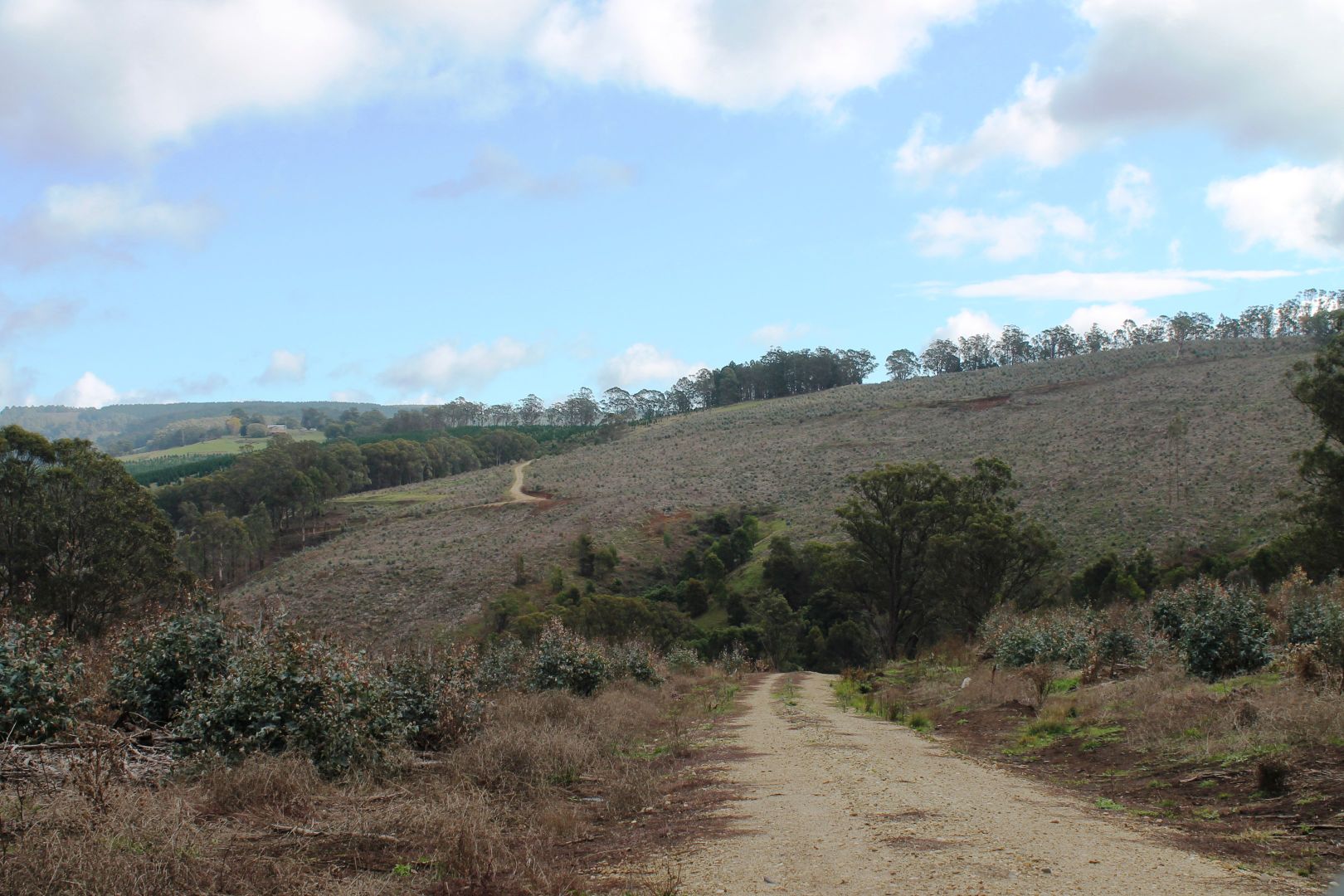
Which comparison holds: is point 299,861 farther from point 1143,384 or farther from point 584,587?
point 1143,384

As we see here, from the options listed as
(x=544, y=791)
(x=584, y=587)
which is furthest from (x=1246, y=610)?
(x=584, y=587)

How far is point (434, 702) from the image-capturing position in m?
10.4

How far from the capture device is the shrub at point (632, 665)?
65.4 ft

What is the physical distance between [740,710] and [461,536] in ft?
165

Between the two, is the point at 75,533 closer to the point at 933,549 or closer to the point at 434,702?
the point at 434,702

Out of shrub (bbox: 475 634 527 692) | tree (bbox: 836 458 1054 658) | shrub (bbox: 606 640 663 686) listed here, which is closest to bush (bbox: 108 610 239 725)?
shrub (bbox: 475 634 527 692)

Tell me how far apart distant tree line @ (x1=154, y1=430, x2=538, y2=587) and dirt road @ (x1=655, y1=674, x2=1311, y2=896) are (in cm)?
5659

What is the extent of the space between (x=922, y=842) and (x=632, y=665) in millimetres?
14706

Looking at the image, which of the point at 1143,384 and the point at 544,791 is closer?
the point at 544,791

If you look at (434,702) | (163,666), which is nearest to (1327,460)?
(434,702)

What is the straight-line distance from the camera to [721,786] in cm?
951

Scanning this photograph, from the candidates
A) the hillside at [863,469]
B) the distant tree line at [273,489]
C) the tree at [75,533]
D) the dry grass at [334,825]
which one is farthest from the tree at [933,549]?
the distant tree line at [273,489]

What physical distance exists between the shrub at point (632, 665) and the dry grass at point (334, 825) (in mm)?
9496

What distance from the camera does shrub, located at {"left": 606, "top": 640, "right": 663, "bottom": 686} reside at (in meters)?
19.9
